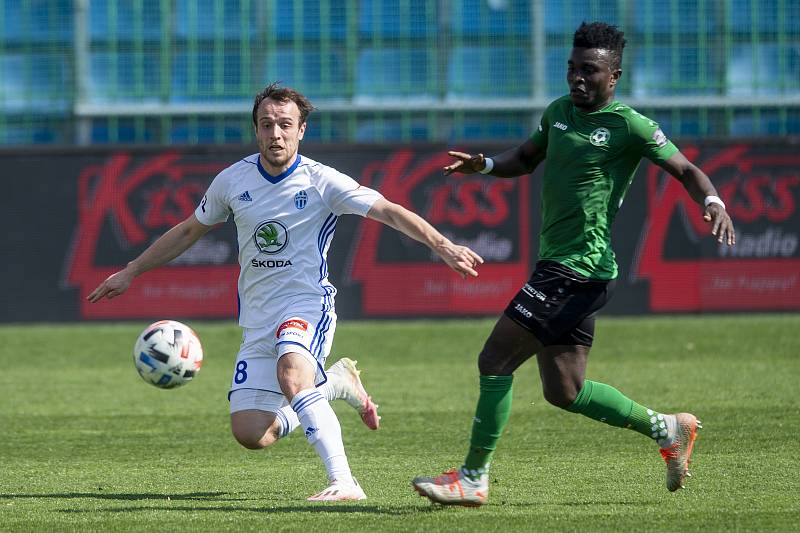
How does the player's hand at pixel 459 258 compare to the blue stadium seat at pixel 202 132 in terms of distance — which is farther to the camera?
the blue stadium seat at pixel 202 132

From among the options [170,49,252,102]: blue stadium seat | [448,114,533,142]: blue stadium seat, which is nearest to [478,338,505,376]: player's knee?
[448,114,533,142]: blue stadium seat

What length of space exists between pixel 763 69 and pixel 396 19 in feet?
20.2

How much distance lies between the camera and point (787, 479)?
6.64 m

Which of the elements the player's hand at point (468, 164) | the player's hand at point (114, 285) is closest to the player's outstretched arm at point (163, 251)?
the player's hand at point (114, 285)

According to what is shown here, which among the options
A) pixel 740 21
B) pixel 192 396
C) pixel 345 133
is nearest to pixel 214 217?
pixel 192 396

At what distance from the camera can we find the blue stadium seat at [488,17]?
21000 millimetres

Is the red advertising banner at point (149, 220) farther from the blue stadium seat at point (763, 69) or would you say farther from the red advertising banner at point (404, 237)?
the blue stadium seat at point (763, 69)

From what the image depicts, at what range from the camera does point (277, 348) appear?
643 cm

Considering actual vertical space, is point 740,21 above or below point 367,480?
above

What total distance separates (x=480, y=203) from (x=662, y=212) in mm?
2464

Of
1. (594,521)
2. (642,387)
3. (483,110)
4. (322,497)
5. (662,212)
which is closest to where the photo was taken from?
(594,521)

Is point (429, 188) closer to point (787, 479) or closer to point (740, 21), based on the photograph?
point (740, 21)

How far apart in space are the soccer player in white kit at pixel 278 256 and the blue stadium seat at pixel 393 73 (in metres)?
14.4

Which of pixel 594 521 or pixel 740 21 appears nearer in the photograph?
pixel 594 521
